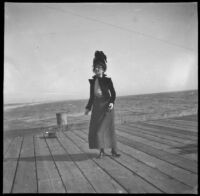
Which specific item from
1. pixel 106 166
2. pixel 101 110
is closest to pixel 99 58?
pixel 101 110

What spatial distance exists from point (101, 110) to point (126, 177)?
124 centimetres

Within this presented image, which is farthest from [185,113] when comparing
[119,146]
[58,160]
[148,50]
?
[58,160]

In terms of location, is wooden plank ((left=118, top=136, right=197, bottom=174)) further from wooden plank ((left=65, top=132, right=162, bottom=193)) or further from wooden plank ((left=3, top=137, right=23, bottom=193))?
wooden plank ((left=3, top=137, right=23, bottom=193))

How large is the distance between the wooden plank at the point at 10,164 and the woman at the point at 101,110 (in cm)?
124

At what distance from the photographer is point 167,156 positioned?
3.92m

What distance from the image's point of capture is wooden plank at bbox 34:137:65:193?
9.63ft

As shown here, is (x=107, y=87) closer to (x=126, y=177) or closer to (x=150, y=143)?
(x=126, y=177)

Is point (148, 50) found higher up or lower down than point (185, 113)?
higher up

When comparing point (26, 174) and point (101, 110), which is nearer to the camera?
point (26, 174)

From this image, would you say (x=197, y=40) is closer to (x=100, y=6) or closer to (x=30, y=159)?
(x=100, y=6)

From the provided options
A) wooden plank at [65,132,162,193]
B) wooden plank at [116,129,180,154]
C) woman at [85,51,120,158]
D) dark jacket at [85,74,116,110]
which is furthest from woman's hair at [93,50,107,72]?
wooden plank at [116,129,180,154]

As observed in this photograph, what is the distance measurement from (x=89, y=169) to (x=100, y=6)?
2.17 m

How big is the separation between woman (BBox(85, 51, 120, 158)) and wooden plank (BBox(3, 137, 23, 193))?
1.24m

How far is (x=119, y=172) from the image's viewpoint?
3.33 metres
